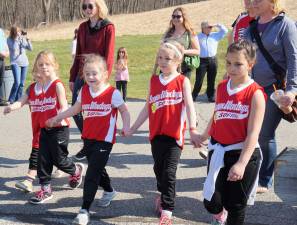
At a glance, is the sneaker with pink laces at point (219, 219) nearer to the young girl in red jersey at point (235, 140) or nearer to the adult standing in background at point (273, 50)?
the young girl in red jersey at point (235, 140)

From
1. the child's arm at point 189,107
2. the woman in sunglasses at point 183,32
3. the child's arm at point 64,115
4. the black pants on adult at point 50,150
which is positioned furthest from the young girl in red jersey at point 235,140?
the woman in sunglasses at point 183,32

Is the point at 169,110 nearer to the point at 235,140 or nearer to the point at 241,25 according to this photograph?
the point at 235,140

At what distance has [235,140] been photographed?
3730 mm

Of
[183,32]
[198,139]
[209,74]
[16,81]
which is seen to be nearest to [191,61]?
[183,32]

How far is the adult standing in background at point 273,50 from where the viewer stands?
4.50 m

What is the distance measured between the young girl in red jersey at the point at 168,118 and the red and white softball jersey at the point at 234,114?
49 centimetres

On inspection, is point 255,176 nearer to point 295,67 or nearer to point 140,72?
point 295,67

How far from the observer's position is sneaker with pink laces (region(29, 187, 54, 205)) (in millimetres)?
4882

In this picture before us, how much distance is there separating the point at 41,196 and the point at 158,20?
98.3 ft

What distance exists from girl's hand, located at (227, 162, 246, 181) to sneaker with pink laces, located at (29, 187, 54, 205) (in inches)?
80.6

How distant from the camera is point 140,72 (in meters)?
18.8

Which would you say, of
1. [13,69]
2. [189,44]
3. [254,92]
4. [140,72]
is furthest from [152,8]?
[254,92]

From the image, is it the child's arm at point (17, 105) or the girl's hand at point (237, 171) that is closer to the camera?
the girl's hand at point (237, 171)

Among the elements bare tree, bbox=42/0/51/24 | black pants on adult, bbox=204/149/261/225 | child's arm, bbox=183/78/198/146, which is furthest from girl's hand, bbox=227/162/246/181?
bare tree, bbox=42/0/51/24
